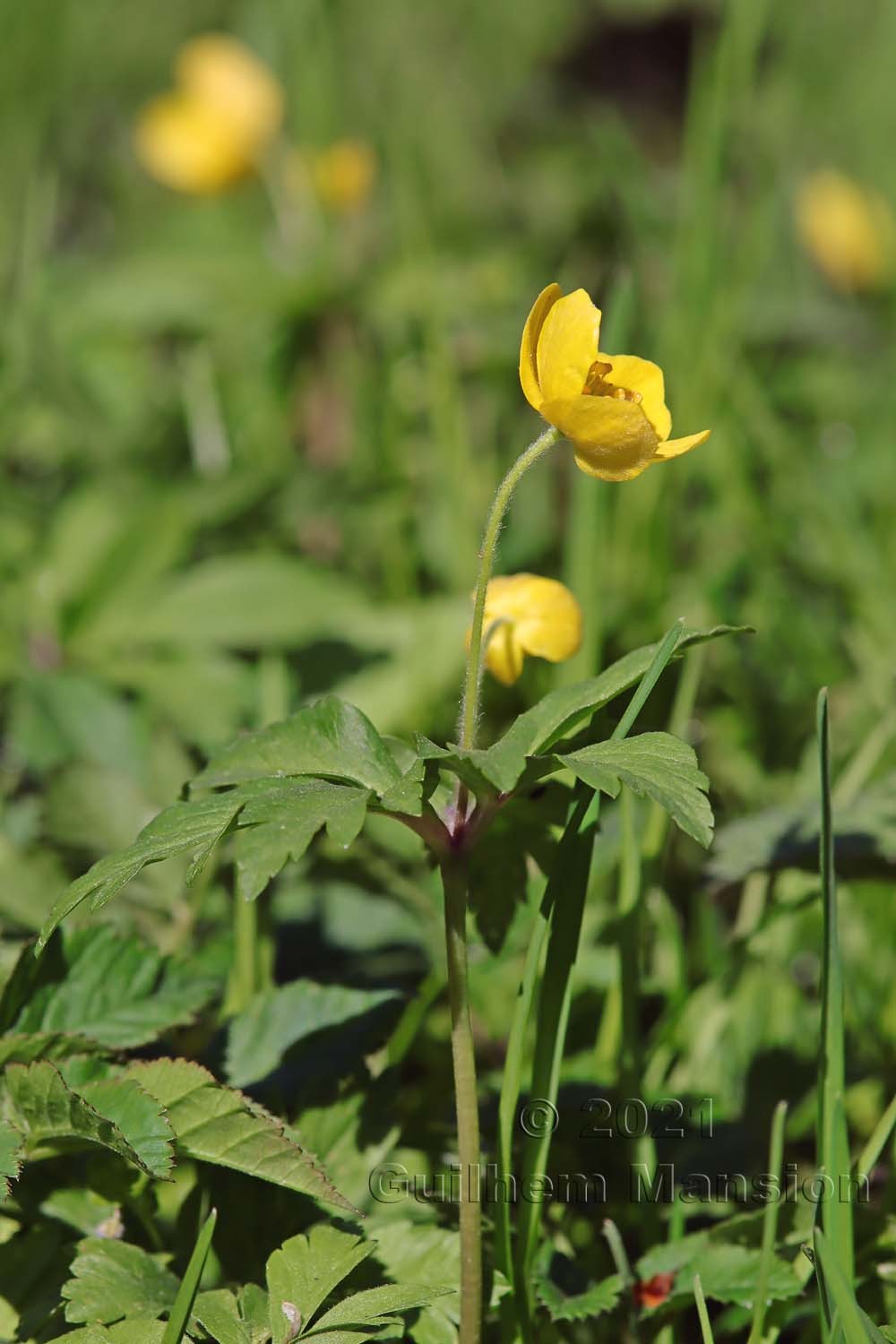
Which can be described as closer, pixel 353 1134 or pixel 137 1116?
pixel 137 1116

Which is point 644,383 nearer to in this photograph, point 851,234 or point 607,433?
point 607,433

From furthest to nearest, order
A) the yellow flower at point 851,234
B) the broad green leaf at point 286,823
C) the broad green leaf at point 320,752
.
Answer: the yellow flower at point 851,234 < the broad green leaf at point 320,752 < the broad green leaf at point 286,823

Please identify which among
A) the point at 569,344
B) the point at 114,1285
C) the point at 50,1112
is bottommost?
the point at 114,1285

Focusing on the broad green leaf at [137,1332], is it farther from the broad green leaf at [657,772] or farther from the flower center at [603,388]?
the flower center at [603,388]

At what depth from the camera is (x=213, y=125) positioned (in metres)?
2.34

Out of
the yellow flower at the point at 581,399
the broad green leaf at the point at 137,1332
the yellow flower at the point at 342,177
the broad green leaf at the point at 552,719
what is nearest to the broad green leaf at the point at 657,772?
the broad green leaf at the point at 552,719

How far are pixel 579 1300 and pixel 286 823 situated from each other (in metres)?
0.40

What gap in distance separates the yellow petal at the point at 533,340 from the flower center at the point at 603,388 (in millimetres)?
43

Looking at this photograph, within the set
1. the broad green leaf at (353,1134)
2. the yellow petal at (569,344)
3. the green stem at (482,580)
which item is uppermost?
the yellow petal at (569,344)

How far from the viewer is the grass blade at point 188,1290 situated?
0.69 metres

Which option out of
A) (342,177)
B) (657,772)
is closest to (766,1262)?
(657,772)

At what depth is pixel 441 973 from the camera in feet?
3.24

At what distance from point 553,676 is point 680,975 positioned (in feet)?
1.88

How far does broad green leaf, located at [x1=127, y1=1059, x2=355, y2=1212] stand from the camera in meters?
0.78
